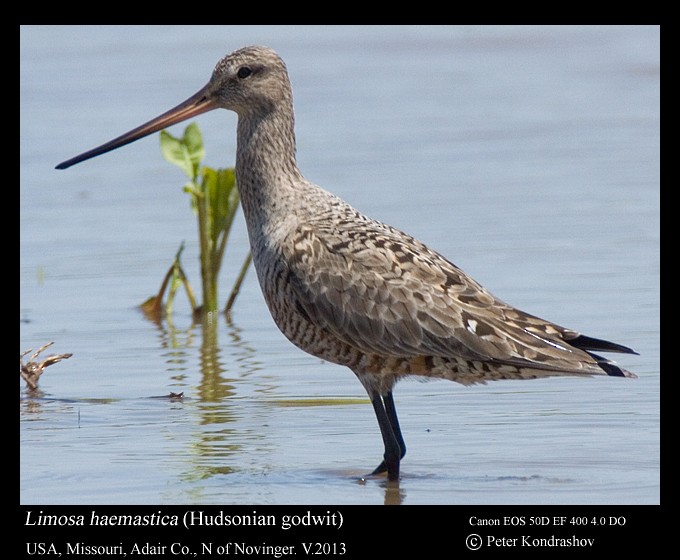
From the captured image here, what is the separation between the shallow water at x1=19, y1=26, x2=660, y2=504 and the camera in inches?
273

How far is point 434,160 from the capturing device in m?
12.8

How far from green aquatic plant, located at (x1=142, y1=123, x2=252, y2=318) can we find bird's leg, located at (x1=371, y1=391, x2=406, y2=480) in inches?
95.1

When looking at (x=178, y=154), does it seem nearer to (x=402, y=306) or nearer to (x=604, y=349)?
(x=402, y=306)

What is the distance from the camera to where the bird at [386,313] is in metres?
6.80

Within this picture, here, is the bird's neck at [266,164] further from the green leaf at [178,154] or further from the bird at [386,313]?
the green leaf at [178,154]

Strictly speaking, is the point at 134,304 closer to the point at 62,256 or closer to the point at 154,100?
the point at 62,256

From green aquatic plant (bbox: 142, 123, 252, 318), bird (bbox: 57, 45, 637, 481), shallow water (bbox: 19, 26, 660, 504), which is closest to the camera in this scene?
bird (bbox: 57, 45, 637, 481)

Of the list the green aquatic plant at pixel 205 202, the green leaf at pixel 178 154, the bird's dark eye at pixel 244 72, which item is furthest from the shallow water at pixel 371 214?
the bird's dark eye at pixel 244 72

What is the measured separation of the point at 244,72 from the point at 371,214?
3718 mm

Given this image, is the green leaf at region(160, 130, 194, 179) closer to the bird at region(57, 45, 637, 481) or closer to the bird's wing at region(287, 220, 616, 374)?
the bird at region(57, 45, 637, 481)

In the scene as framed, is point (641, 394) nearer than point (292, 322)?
No

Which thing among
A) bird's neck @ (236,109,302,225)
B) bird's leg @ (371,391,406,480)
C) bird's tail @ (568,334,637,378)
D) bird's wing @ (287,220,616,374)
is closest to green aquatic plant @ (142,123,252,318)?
bird's neck @ (236,109,302,225)
